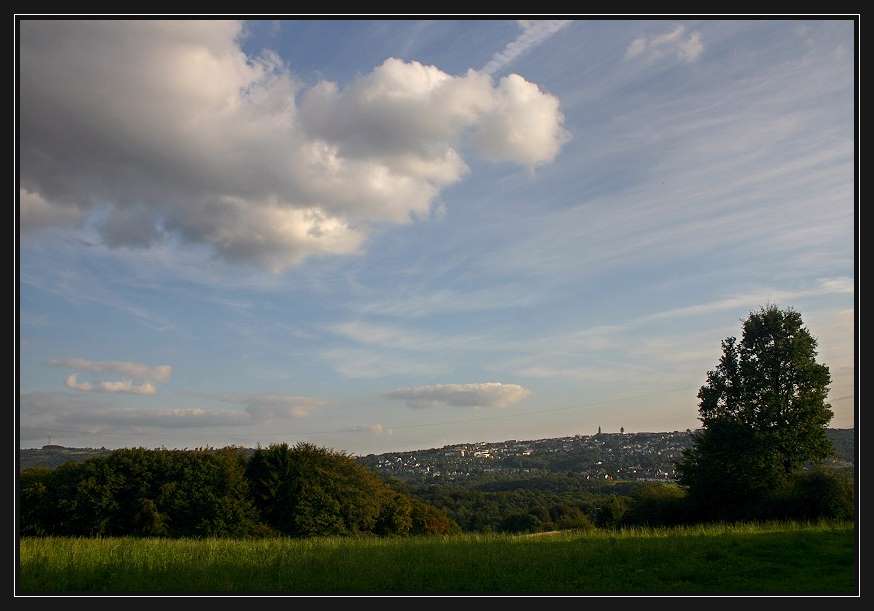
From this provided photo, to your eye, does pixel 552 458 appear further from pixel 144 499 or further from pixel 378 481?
pixel 144 499

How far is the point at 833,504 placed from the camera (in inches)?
1085

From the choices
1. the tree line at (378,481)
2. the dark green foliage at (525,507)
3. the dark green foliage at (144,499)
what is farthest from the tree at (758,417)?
the dark green foliage at (144,499)

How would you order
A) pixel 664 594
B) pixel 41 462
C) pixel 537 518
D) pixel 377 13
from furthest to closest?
pixel 537 518, pixel 41 462, pixel 664 594, pixel 377 13

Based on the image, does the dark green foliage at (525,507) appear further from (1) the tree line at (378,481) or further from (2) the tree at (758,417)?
(2) the tree at (758,417)

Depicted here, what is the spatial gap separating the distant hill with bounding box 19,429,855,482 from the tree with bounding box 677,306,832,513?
53.5 meters

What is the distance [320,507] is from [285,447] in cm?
440

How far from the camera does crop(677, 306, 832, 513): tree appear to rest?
1292 inches

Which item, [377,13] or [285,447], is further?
[285,447]

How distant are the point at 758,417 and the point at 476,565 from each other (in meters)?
22.4

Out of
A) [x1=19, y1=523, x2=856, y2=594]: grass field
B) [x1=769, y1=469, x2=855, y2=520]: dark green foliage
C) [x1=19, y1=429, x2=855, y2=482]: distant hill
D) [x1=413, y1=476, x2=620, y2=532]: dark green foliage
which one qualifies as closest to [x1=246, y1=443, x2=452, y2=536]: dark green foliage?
[x1=413, y1=476, x2=620, y2=532]: dark green foliage

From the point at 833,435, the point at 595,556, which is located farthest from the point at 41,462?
the point at 833,435

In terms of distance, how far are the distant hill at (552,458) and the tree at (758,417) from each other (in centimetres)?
5350

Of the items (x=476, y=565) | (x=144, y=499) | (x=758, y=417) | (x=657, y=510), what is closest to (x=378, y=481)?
(x=144, y=499)

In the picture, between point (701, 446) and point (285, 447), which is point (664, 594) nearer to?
point (701, 446)
